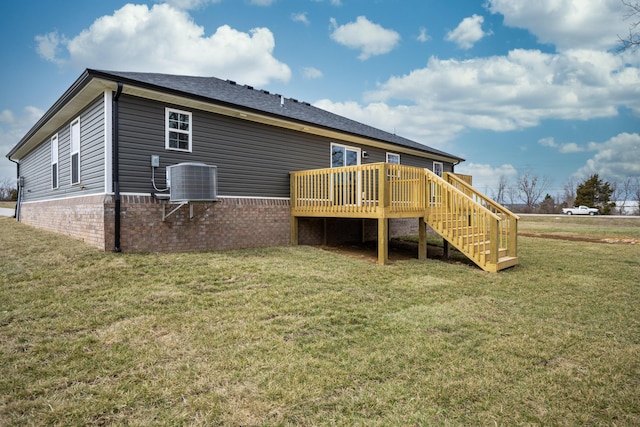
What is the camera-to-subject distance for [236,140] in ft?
29.7

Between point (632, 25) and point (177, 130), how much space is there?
8603 mm

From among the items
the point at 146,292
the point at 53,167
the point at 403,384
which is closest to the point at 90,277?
the point at 146,292

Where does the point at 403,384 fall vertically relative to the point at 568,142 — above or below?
below

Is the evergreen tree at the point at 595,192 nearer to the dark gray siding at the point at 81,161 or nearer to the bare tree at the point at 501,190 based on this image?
the bare tree at the point at 501,190

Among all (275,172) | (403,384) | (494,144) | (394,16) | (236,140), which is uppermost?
(394,16)

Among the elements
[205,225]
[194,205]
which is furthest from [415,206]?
[194,205]

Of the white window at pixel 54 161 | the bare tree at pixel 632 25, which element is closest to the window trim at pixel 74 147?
the white window at pixel 54 161

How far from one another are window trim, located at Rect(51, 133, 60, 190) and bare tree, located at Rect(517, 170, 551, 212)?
52951 millimetres

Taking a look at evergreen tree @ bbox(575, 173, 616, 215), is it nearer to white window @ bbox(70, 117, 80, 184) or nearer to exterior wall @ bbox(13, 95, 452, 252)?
exterior wall @ bbox(13, 95, 452, 252)

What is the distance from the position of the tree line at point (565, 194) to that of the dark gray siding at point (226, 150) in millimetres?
42455

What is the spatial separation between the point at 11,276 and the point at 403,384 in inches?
240

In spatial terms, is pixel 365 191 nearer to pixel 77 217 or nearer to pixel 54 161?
pixel 77 217

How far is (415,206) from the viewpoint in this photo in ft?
27.5

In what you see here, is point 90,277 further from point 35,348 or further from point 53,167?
point 53,167
